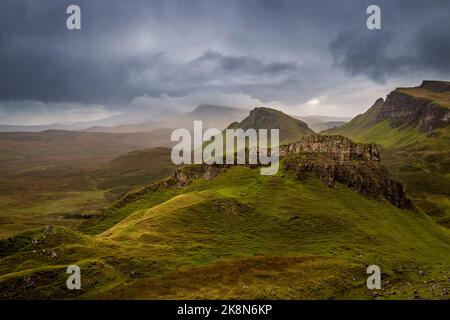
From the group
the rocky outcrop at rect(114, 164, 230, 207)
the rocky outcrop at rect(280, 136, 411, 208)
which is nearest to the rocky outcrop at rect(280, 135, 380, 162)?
the rocky outcrop at rect(280, 136, 411, 208)

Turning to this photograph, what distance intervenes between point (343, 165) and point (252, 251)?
6429 cm

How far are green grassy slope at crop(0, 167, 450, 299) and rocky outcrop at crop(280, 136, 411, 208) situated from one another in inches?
163

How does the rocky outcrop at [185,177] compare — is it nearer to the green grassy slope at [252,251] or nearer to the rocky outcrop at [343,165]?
the green grassy slope at [252,251]

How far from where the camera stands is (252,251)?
331ft

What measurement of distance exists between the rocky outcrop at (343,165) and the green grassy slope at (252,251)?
163 inches

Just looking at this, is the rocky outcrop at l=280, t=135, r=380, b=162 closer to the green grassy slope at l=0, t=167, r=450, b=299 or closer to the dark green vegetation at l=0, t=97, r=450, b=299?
the dark green vegetation at l=0, t=97, r=450, b=299

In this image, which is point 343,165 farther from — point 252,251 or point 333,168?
point 252,251

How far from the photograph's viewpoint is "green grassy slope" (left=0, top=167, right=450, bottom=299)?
76.7 meters

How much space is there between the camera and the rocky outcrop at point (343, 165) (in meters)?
149

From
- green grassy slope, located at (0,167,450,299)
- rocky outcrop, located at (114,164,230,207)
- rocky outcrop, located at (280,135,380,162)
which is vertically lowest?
green grassy slope, located at (0,167,450,299)
